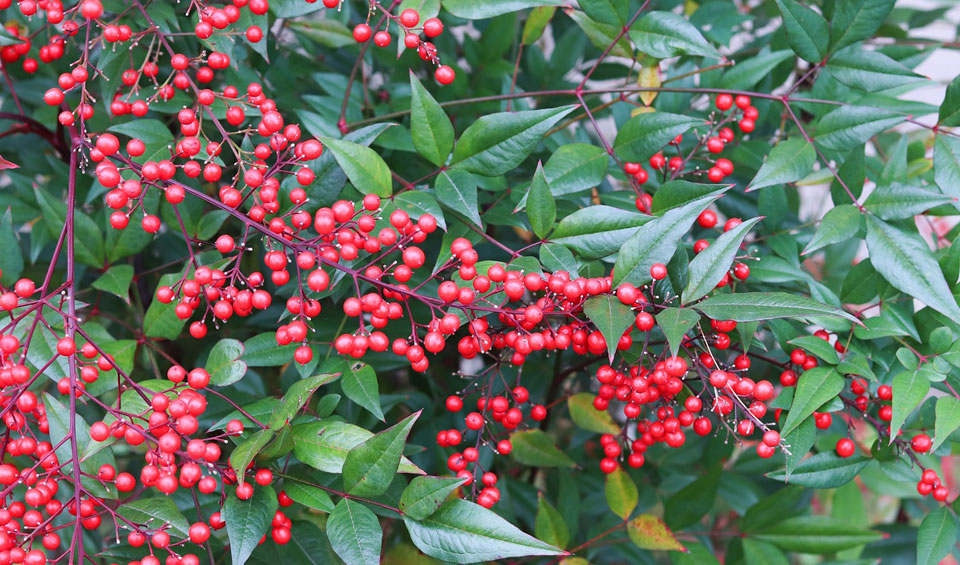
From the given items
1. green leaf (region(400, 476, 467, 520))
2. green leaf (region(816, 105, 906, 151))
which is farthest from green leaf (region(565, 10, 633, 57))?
green leaf (region(400, 476, 467, 520))

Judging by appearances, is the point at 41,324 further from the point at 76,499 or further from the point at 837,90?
the point at 837,90

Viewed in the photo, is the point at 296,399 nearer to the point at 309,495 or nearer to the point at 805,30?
the point at 309,495

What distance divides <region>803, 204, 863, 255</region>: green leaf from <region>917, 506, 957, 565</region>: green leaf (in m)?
0.32

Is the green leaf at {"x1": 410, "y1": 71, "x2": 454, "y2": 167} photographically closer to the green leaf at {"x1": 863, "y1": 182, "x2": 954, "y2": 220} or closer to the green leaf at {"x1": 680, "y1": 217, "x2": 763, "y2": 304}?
the green leaf at {"x1": 680, "y1": 217, "x2": 763, "y2": 304}

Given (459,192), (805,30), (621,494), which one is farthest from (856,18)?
(621,494)

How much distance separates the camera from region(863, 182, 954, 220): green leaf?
764mm

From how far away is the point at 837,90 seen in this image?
0.99 metres

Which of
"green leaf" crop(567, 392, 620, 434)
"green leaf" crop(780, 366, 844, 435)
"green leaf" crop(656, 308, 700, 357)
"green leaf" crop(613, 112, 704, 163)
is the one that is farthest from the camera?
"green leaf" crop(567, 392, 620, 434)

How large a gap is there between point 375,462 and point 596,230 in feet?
0.94

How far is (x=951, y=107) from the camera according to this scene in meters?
→ 0.81

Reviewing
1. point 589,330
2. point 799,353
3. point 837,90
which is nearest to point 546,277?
Answer: point 589,330

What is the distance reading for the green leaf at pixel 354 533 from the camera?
0.61m

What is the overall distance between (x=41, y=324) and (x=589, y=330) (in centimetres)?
55

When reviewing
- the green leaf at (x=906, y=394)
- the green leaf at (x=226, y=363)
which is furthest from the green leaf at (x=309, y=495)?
the green leaf at (x=906, y=394)
